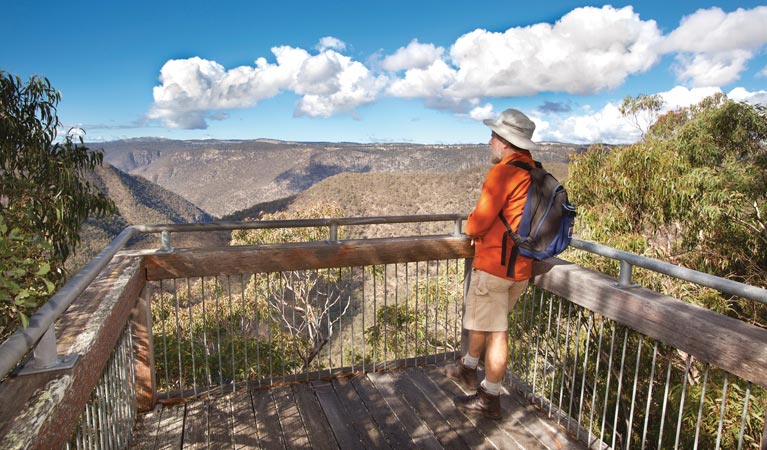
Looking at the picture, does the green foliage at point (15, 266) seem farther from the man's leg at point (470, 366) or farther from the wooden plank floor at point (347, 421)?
the man's leg at point (470, 366)

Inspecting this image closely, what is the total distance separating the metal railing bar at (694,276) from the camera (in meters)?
1.33

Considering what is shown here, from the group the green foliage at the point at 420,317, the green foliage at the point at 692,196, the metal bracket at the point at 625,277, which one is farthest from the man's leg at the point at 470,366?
the green foliage at the point at 692,196

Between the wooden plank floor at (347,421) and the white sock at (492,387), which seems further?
the white sock at (492,387)

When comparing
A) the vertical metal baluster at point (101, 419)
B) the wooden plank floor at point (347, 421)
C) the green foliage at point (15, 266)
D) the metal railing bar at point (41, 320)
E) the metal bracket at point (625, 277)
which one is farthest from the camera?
the wooden plank floor at point (347, 421)

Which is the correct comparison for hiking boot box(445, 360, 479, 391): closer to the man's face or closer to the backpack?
the backpack

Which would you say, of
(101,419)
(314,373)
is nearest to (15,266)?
(101,419)

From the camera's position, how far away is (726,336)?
141 cm

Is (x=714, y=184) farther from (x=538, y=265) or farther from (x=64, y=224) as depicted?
(x=64, y=224)

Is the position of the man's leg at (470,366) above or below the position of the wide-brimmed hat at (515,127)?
below

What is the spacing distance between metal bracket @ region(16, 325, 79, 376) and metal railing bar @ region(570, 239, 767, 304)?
5.73 feet

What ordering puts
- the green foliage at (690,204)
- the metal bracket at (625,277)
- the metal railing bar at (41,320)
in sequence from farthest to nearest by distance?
the green foliage at (690,204) → the metal bracket at (625,277) → the metal railing bar at (41,320)

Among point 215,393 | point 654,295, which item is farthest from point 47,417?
point 654,295

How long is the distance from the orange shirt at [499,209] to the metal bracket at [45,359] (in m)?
1.48

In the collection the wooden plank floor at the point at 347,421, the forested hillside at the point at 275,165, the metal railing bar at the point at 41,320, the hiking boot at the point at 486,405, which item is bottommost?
the forested hillside at the point at 275,165
